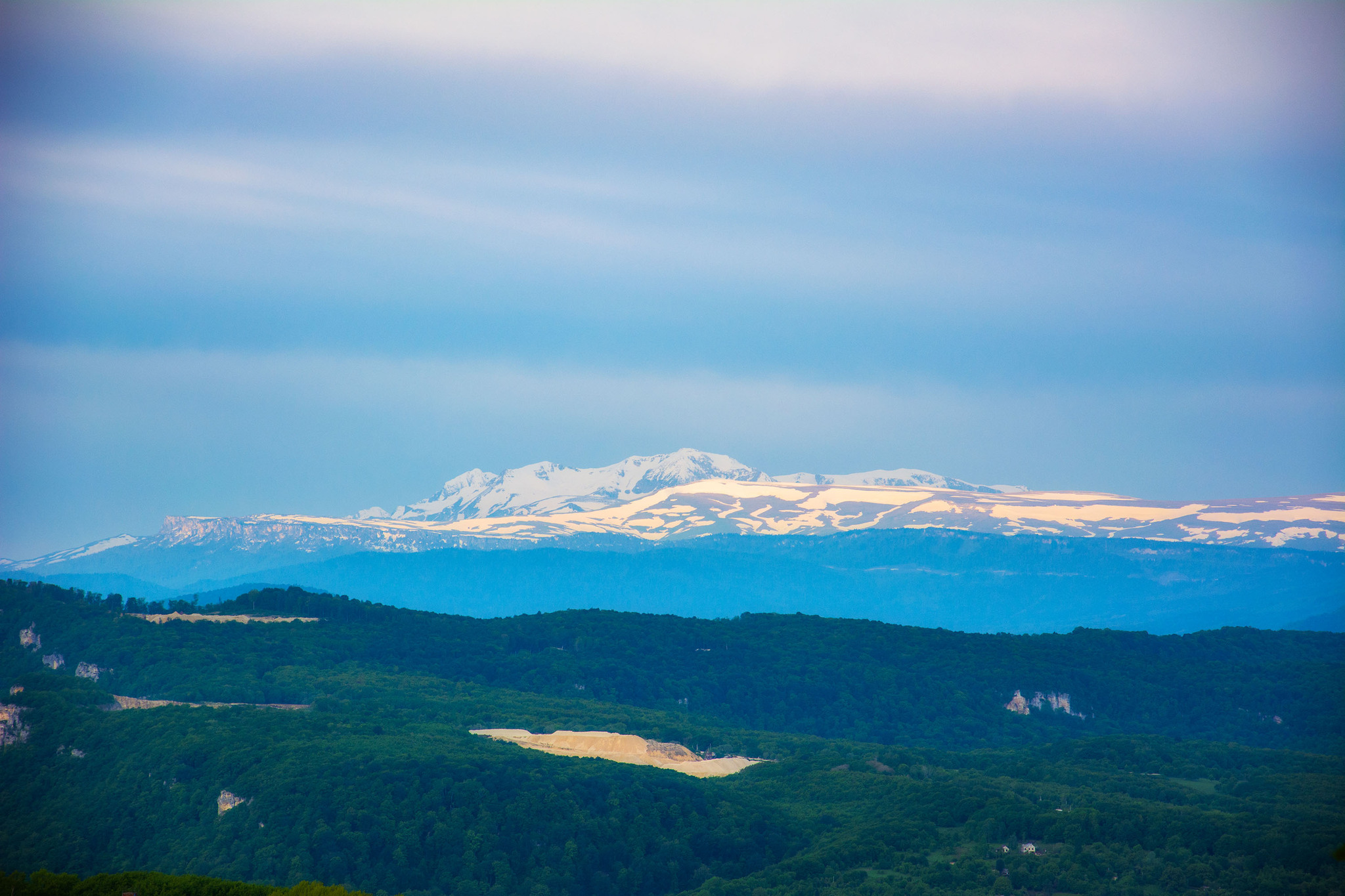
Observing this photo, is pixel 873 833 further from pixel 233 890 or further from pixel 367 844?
pixel 233 890

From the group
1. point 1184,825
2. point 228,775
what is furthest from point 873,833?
point 228,775

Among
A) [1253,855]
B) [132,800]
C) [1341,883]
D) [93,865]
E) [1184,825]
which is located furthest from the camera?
[132,800]

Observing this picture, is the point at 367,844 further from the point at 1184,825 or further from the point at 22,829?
the point at 1184,825

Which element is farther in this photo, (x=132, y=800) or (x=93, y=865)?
(x=132, y=800)

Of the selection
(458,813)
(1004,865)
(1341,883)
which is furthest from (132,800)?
(1341,883)

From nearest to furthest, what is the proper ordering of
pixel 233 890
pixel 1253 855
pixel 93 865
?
pixel 233 890 < pixel 1253 855 < pixel 93 865

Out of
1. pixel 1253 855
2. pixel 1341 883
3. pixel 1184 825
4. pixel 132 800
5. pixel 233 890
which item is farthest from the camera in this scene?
pixel 132 800

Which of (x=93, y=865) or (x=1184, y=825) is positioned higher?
(x=1184, y=825)

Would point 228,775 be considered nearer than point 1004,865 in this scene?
No

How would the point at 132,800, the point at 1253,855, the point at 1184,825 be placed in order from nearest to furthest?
the point at 1253,855 → the point at 1184,825 → the point at 132,800
